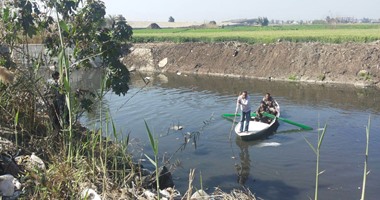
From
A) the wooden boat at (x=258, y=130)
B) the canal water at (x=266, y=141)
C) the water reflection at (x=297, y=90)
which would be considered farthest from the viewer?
the water reflection at (x=297, y=90)

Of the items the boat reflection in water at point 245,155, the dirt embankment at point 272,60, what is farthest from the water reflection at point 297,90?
the boat reflection in water at point 245,155

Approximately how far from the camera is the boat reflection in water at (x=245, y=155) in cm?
1198

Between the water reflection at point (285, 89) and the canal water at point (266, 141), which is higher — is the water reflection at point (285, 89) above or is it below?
below

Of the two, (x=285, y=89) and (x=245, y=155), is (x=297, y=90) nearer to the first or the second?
(x=285, y=89)

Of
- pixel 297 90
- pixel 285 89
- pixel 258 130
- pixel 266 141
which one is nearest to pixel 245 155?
pixel 258 130

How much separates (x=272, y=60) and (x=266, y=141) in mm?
21316

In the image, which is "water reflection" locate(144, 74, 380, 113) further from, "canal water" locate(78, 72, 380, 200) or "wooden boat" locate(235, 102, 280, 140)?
"wooden boat" locate(235, 102, 280, 140)

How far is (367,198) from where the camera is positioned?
10.2 m

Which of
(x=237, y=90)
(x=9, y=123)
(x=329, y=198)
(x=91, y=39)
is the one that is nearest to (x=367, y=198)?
(x=329, y=198)

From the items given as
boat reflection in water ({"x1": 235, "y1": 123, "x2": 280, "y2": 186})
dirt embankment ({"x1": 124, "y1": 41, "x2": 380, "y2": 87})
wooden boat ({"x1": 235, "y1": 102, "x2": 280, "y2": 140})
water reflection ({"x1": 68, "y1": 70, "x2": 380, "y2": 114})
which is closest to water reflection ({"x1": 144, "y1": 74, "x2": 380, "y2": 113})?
water reflection ({"x1": 68, "y1": 70, "x2": 380, "y2": 114})

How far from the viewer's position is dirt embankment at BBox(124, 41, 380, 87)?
101 ft

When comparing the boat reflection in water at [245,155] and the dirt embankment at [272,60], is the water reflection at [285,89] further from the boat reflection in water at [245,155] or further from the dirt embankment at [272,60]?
the boat reflection in water at [245,155]

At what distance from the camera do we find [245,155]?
1398 centimetres

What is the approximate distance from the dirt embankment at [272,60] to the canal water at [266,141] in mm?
2999
